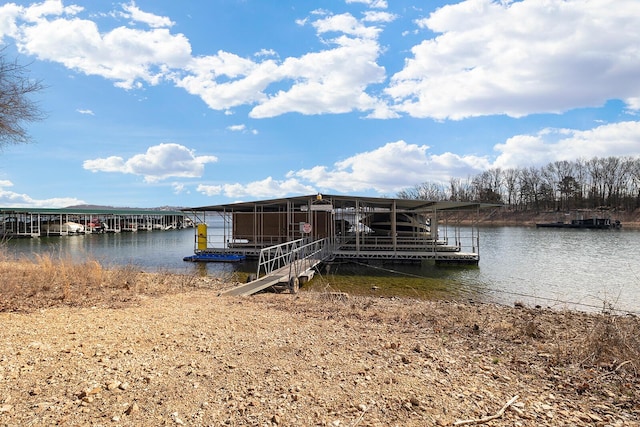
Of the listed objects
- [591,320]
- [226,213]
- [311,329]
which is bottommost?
[591,320]

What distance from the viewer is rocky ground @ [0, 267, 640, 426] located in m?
3.32

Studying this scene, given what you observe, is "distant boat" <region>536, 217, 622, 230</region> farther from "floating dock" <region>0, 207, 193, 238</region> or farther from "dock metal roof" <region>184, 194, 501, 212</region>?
"floating dock" <region>0, 207, 193, 238</region>

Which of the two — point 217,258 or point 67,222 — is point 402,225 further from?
point 67,222

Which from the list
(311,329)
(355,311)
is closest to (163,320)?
(311,329)

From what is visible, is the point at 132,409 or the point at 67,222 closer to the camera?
the point at 132,409

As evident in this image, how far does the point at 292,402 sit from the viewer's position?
139 inches

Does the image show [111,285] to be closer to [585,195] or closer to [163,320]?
[163,320]

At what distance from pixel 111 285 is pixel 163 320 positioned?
4471mm

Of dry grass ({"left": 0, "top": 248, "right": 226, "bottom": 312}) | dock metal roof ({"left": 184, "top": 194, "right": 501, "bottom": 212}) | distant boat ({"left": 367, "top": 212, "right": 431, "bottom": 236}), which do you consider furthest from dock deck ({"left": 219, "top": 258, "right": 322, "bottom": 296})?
distant boat ({"left": 367, "top": 212, "right": 431, "bottom": 236})

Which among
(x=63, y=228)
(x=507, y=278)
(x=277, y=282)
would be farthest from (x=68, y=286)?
(x=63, y=228)

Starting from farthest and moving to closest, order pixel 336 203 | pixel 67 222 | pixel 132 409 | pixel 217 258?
pixel 67 222, pixel 336 203, pixel 217 258, pixel 132 409

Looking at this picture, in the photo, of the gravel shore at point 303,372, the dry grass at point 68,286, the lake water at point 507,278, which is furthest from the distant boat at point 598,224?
the dry grass at point 68,286

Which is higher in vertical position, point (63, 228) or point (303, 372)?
point (63, 228)

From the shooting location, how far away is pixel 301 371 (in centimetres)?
425
